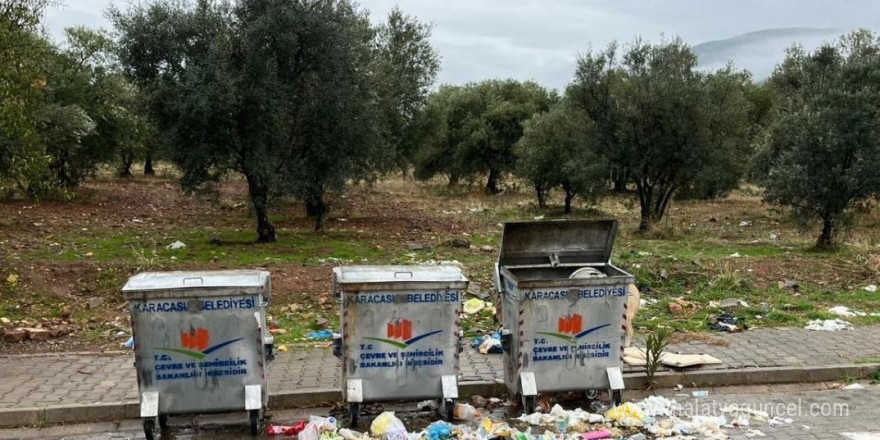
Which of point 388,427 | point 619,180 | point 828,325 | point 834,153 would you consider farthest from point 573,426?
point 619,180

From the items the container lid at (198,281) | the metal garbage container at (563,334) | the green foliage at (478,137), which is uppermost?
the green foliage at (478,137)

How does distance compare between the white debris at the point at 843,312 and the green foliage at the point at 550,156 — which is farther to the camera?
the green foliage at the point at 550,156

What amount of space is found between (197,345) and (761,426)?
4.37 metres

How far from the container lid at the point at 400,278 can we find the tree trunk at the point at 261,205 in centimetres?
1028

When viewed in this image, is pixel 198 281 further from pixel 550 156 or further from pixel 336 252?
pixel 550 156

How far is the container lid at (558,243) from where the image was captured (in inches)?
263

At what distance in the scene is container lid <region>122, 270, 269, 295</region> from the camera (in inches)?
202

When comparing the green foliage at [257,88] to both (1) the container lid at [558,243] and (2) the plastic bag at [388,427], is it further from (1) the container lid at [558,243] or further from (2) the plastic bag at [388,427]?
(2) the plastic bag at [388,427]

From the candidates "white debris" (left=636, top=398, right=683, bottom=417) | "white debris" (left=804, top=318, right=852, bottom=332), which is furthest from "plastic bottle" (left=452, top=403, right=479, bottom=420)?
"white debris" (left=804, top=318, right=852, bottom=332)

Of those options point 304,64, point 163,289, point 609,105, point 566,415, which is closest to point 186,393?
point 163,289

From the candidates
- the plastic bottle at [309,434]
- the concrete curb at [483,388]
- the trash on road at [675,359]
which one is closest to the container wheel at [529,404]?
the concrete curb at [483,388]

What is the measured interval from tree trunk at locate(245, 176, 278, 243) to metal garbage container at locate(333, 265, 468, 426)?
1057cm

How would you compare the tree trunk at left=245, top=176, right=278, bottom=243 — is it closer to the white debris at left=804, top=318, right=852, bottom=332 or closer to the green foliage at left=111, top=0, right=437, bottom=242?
the green foliage at left=111, top=0, right=437, bottom=242

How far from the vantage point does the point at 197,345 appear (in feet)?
17.1
